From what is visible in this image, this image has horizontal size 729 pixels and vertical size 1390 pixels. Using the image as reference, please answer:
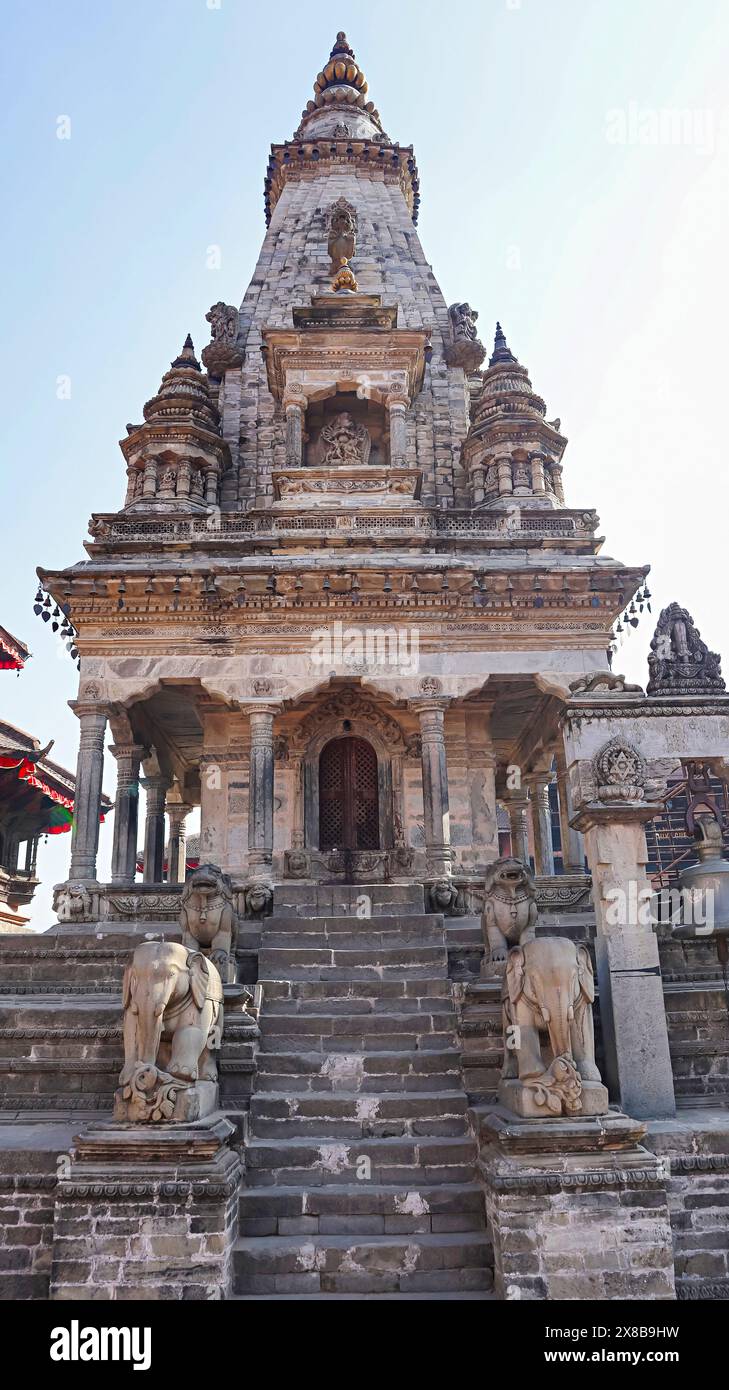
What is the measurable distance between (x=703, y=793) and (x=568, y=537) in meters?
9.17

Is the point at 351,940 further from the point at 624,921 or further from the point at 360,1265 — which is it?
the point at 360,1265

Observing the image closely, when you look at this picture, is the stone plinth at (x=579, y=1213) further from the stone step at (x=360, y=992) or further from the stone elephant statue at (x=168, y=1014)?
the stone step at (x=360, y=992)

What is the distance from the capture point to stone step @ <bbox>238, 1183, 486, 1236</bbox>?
22.8ft

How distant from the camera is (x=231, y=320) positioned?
2353cm

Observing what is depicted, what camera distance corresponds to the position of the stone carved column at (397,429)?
62.3 feet

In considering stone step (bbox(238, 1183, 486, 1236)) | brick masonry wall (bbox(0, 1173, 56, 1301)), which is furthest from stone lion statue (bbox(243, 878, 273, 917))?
brick masonry wall (bbox(0, 1173, 56, 1301))

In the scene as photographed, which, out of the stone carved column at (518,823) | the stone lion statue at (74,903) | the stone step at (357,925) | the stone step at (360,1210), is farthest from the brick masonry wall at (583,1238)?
the stone carved column at (518,823)

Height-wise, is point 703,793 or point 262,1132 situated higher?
point 703,793

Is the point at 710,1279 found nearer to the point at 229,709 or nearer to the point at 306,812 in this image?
the point at 306,812

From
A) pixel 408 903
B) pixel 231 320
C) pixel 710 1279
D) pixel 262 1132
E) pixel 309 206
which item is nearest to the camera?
pixel 710 1279

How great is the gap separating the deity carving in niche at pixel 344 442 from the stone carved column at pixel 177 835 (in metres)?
10.0
